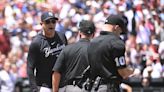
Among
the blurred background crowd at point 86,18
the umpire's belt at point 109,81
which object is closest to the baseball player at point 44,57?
the umpire's belt at point 109,81

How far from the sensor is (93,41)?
26.1 ft

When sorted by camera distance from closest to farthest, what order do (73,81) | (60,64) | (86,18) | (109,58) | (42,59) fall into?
1. (109,58)
2. (73,81)
3. (60,64)
4. (42,59)
5. (86,18)

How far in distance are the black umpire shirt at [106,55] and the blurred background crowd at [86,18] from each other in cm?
796

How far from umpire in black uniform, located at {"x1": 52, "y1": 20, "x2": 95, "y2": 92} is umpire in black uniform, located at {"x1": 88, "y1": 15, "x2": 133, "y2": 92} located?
0.60 meters

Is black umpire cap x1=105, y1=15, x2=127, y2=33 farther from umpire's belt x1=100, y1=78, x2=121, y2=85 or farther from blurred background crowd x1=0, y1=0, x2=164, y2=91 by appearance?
blurred background crowd x1=0, y1=0, x2=164, y2=91

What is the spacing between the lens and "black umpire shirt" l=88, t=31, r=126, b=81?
7594 mm

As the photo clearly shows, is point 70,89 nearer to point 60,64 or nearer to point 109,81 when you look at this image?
point 60,64

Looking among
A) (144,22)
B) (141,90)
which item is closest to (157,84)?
(141,90)

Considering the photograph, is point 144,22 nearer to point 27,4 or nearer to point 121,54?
point 27,4

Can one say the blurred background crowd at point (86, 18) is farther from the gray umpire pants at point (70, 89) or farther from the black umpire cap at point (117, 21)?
the black umpire cap at point (117, 21)

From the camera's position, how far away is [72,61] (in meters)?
8.62

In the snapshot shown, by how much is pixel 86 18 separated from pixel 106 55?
35.5ft

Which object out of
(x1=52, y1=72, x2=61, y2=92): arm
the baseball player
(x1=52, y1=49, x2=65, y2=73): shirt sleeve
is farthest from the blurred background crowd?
(x1=52, y1=49, x2=65, y2=73): shirt sleeve

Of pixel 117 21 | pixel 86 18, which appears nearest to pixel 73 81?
pixel 117 21
